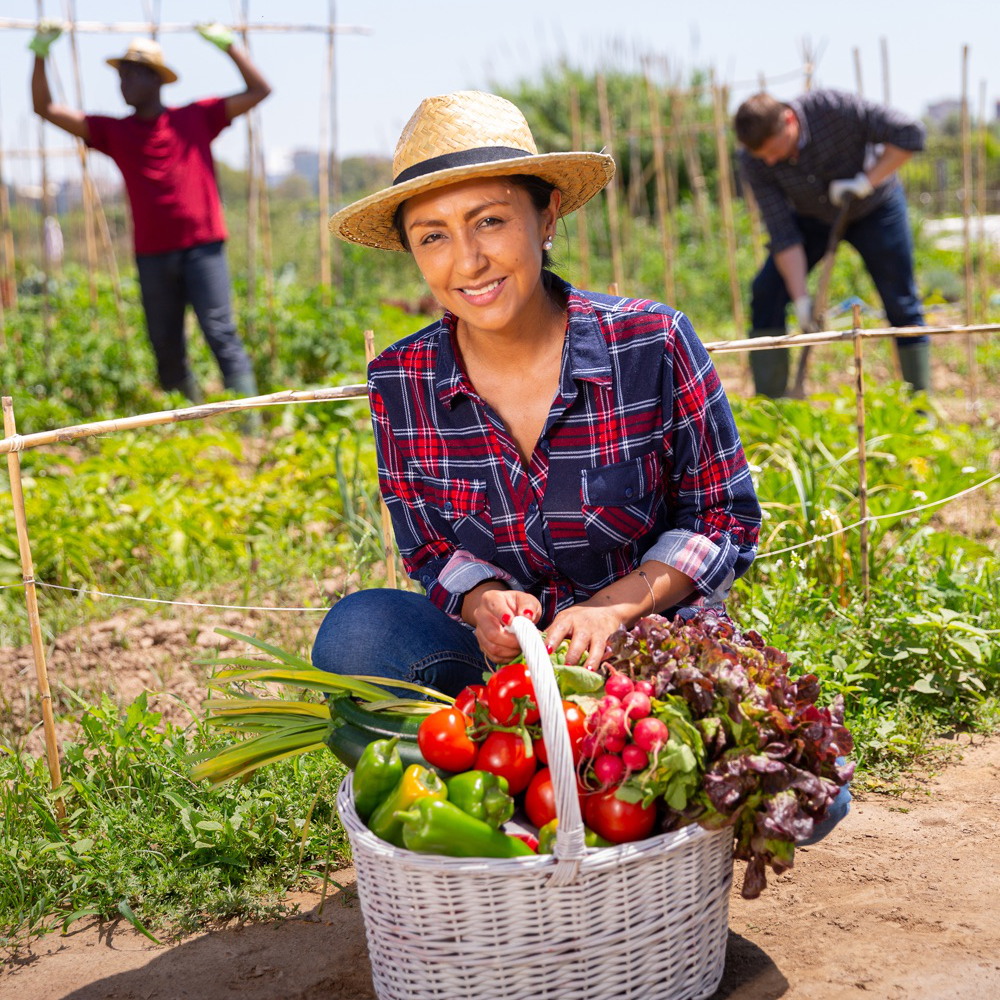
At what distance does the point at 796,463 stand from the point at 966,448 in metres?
1.22

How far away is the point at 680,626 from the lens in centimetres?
191

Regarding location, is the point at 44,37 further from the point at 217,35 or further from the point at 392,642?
the point at 392,642

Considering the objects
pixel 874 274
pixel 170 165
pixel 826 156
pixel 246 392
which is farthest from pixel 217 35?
pixel 874 274

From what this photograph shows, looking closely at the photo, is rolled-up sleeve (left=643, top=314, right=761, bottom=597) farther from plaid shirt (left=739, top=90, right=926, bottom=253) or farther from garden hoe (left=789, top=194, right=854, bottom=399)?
plaid shirt (left=739, top=90, right=926, bottom=253)

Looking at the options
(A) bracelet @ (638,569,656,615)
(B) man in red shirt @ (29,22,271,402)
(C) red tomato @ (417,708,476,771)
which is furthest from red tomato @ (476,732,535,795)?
(B) man in red shirt @ (29,22,271,402)

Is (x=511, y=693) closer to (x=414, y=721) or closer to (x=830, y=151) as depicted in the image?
(x=414, y=721)

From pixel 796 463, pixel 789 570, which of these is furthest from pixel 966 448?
pixel 789 570

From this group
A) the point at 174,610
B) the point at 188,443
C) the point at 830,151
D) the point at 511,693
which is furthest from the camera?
the point at 830,151

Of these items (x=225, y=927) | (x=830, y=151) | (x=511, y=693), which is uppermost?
(x=830, y=151)

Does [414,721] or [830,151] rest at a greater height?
[830,151]

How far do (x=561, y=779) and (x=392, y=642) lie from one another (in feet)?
2.35

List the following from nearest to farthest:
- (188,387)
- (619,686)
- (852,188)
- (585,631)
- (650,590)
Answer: (619,686) < (585,631) < (650,590) < (852,188) < (188,387)

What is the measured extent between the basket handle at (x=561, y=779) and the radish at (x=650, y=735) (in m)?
0.15

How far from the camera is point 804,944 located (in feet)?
6.48
